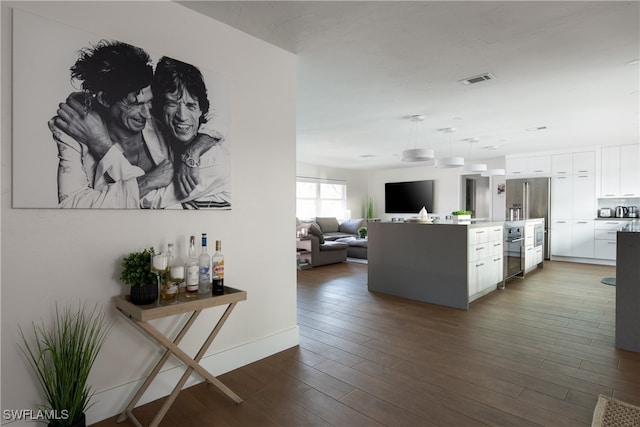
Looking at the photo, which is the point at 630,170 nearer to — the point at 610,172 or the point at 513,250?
the point at 610,172

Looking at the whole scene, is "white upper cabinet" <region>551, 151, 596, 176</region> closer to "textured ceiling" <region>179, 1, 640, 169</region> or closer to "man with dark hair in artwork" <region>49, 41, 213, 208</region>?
"textured ceiling" <region>179, 1, 640, 169</region>

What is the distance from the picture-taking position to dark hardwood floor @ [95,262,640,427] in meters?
1.95

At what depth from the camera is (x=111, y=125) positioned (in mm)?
1917

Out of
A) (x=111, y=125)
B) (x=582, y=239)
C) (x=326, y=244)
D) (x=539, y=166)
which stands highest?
(x=539, y=166)

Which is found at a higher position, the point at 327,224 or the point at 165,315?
the point at 327,224

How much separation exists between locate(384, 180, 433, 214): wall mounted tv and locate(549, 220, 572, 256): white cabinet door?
323 cm

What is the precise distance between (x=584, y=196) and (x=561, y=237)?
3.00 ft

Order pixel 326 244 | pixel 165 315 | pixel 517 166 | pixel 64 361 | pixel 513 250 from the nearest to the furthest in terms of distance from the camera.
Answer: pixel 64 361, pixel 165 315, pixel 513 250, pixel 326 244, pixel 517 166

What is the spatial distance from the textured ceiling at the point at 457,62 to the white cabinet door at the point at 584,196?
1.30m

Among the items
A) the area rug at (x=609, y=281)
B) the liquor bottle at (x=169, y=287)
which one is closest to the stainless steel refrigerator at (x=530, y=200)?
the area rug at (x=609, y=281)

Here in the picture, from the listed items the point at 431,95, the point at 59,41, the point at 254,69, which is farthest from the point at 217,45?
the point at 431,95

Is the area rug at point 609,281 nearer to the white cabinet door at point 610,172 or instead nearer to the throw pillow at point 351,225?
the white cabinet door at point 610,172

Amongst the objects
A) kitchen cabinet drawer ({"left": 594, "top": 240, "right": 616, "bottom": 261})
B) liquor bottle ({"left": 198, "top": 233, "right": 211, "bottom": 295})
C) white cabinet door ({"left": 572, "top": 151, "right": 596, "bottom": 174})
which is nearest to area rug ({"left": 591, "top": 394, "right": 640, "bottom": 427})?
liquor bottle ({"left": 198, "top": 233, "right": 211, "bottom": 295})

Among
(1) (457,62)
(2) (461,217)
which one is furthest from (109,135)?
(2) (461,217)
